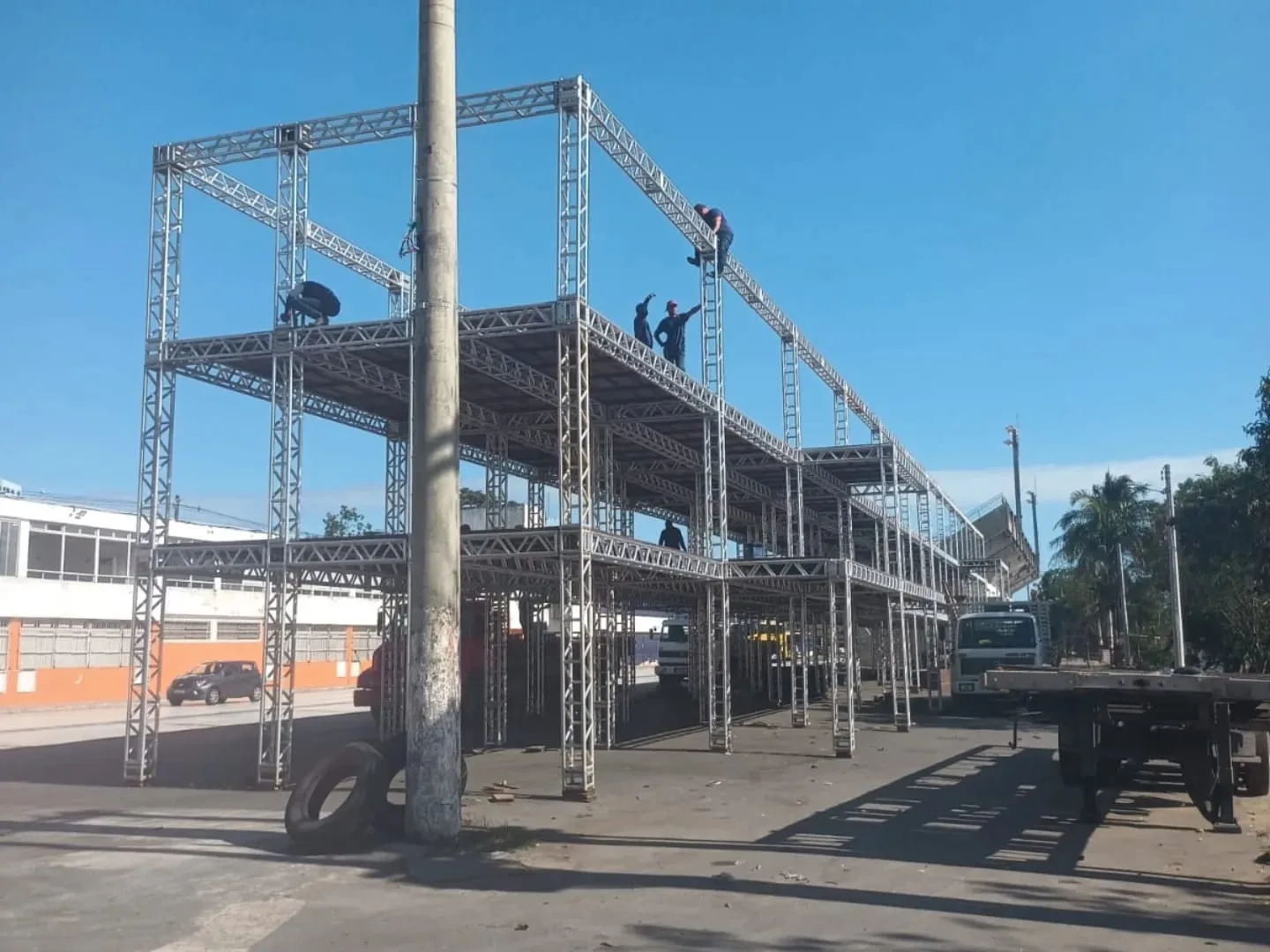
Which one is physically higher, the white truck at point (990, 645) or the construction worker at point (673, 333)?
the construction worker at point (673, 333)

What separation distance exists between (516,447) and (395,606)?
515 cm

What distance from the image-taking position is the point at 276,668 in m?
17.7

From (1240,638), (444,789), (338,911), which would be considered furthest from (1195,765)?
(1240,638)

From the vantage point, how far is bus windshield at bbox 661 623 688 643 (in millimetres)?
45438

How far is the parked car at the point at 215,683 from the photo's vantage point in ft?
133

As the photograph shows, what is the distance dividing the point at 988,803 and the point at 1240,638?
17.3 metres

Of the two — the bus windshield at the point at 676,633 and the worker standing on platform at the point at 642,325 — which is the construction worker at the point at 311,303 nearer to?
the worker standing on platform at the point at 642,325

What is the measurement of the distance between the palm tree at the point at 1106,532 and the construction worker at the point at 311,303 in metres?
41.9

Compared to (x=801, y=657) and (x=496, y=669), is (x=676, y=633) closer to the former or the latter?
(x=801, y=657)

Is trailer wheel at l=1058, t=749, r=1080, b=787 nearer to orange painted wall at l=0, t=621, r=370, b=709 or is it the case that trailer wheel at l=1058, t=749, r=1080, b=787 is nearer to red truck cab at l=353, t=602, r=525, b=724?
red truck cab at l=353, t=602, r=525, b=724

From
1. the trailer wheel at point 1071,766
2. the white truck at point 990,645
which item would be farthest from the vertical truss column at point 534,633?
the trailer wheel at point 1071,766

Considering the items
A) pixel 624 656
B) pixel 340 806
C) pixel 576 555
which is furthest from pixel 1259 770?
pixel 624 656

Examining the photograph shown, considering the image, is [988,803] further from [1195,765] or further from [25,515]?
[25,515]

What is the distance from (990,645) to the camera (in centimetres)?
3253
